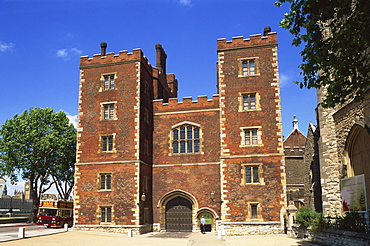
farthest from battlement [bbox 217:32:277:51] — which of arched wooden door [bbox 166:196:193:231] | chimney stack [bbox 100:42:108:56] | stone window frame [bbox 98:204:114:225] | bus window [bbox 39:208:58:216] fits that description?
bus window [bbox 39:208:58:216]

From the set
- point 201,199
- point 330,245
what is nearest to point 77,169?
point 201,199

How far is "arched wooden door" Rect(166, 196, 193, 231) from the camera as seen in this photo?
2909cm

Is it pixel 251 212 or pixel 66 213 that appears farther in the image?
pixel 66 213

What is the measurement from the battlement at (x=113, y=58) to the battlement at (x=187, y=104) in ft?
13.9

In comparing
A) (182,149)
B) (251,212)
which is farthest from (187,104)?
(251,212)

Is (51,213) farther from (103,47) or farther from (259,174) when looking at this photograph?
(259,174)

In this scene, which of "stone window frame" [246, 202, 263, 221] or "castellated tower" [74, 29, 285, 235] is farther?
"castellated tower" [74, 29, 285, 235]

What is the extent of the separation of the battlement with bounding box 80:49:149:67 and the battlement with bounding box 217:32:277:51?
6.64m

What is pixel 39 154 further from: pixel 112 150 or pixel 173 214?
pixel 173 214

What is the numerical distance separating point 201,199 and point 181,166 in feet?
10.2

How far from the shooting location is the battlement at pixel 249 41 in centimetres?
2839

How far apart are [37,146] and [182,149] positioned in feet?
50.3

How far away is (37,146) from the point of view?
35.5m

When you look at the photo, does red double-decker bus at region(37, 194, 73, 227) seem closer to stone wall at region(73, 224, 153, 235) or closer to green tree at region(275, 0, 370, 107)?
stone wall at region(73, 224, 153, 235)
